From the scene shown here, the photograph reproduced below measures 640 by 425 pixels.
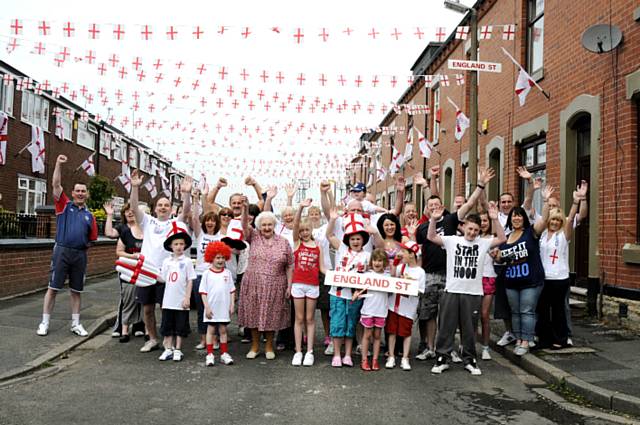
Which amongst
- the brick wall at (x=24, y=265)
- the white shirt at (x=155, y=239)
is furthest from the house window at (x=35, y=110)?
the white shirt at (x=155, y=239)

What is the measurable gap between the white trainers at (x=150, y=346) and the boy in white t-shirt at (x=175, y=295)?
314 mm

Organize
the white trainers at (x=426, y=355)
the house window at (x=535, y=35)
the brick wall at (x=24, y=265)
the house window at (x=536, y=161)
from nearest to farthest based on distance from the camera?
the white trainers at (x=426, y=355)
the brick wall at (x=24, y=265)
the house window at (x=536, y=161)
the house window at (x=535, y=35)

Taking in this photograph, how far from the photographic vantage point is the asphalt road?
5.09 m

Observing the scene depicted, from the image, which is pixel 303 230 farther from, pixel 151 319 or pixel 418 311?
pixel 151 319

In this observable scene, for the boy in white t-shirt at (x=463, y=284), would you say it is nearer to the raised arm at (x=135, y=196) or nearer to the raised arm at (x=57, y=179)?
the raised arm at (x=135, y=196)

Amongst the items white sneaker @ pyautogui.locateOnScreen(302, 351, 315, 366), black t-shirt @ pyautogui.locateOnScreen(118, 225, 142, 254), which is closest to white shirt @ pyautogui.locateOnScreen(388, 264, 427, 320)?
white sneaker @ pyautogui.locateOnScreen(302, 351, 315, 366)

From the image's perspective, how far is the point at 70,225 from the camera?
8250mm

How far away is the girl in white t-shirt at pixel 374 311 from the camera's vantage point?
273 inches

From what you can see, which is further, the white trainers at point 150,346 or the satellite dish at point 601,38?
the satellite dish at point 601,38

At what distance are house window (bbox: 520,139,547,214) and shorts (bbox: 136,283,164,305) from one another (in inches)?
307

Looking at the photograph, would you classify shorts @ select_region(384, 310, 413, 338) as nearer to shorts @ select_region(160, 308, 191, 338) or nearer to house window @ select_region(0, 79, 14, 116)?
shorts @ select_region(160, 308, 191, 338)

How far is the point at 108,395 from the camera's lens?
5652 mm

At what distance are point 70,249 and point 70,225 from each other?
0.33m

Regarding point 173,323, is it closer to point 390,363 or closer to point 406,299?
point 390,363
